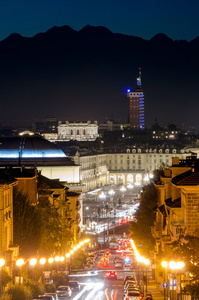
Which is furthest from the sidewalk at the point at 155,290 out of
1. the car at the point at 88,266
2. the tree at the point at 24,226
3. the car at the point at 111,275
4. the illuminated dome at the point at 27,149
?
the illuminated dome at the point at 27,149

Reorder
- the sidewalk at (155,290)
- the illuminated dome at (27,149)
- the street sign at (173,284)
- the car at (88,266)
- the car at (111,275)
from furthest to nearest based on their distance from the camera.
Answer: the illuminated dome at (27,149) < the car at (88,266) < the car at (111,275) < the sidewalk at (155,290) < the street sign at (173,284)

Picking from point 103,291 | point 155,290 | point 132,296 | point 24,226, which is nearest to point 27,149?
point 103,291

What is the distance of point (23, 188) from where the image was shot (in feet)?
154

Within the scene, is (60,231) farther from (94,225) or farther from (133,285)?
(94,225)

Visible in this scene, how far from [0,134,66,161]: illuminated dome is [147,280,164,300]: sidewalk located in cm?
5970

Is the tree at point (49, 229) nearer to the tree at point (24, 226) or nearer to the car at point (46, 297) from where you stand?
the tree at point (24, 226)

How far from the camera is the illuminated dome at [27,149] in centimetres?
10806

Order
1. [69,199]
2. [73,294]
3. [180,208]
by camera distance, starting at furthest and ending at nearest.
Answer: [69,199]
[73,294]
[180,208]

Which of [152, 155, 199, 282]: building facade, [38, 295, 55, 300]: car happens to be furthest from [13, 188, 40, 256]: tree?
[152, 155, 199, 282]: building facade

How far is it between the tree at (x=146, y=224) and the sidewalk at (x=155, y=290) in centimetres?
509

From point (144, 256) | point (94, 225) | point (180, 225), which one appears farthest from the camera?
point (94, 225)

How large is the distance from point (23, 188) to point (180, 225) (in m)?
15.6

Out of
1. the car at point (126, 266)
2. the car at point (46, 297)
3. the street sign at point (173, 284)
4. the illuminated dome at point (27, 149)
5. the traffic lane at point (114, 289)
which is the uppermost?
the illuminated dome at point (27, 149)

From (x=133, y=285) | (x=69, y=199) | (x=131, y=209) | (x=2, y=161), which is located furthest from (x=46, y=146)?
(x=133, y=285)
